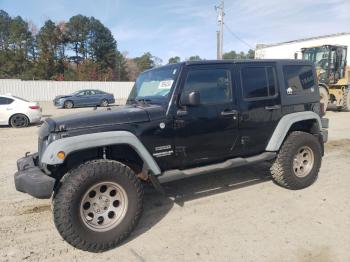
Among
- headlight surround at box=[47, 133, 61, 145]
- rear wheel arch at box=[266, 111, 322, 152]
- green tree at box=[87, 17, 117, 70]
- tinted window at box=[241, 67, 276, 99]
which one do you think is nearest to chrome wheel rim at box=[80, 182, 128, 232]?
headlight surround at box=[47, 133, 61, 145]

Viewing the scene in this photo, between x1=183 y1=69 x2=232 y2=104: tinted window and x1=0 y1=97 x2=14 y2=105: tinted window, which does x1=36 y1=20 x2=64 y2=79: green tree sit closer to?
x1=0 y1=97 x2=14 y2=105: tinted window

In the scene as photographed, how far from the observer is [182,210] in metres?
4.38

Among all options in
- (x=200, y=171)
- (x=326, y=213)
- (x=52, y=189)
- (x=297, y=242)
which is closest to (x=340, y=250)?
(x=297, y=242)

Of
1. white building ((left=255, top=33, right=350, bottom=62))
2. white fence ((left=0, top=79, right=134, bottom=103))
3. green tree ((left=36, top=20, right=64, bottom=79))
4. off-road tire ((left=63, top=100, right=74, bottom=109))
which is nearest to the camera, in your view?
off-road tire ((left=63, top=100, right=74, bottom=109))

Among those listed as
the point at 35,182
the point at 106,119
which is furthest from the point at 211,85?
the point at 35,182

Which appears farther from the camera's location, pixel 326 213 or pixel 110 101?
pixel 110 101

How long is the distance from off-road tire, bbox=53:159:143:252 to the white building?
1079 inches

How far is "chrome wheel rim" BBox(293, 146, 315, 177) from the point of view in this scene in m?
5.16

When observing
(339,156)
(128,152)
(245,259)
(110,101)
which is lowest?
(245,259)

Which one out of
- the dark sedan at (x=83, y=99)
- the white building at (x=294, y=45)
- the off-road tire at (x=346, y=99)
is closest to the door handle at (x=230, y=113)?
the off-road tire at (x=346, y=99)

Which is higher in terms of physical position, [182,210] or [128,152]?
[128,152]

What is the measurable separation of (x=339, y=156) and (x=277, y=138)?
3.15 meters

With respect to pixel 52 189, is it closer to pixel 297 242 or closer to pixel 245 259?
pixel 245 259

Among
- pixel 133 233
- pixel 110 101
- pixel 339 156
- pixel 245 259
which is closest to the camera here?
pixel 245 259
